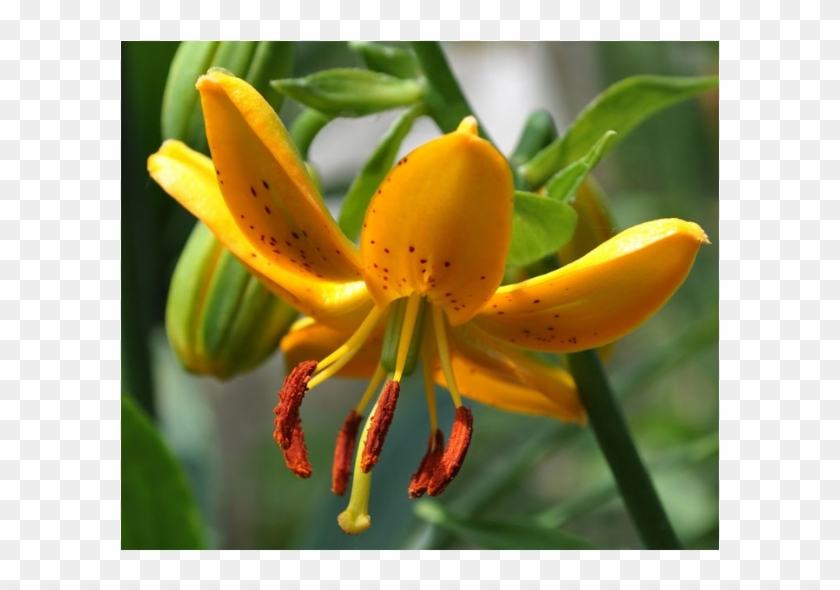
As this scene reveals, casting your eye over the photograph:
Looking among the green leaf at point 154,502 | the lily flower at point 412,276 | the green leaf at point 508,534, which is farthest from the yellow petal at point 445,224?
the green leaf at point 154,502

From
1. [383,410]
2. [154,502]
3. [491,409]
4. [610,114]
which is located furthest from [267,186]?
[491,409]

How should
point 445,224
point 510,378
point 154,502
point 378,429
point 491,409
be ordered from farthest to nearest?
point 491,409, point 154,502, point 510,378, point 378,429, point 445,224

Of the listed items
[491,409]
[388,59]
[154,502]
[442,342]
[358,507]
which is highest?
[388,59]

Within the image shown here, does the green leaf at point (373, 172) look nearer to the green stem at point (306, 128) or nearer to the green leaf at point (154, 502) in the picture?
the green stem at point (306, 128)

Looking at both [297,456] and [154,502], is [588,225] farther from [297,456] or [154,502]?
[154,502]

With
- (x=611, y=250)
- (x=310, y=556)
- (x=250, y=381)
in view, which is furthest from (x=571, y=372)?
(x=250, y=381)

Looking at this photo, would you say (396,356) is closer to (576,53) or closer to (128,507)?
(128,507)

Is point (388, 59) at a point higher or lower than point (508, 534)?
higher
